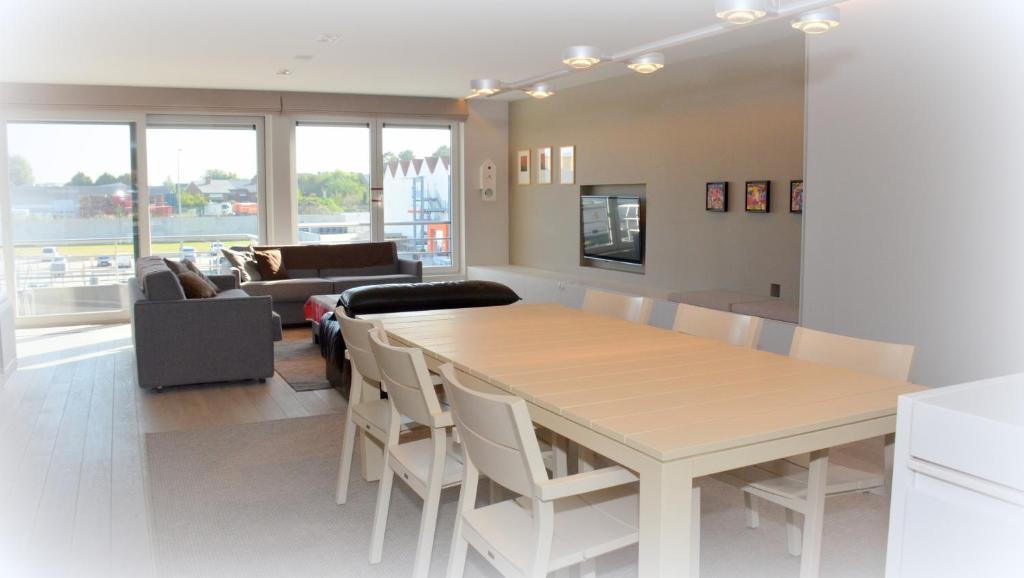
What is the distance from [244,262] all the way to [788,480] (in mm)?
7054

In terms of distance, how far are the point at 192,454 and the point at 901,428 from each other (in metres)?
3.54

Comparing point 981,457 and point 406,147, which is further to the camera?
point 406,147

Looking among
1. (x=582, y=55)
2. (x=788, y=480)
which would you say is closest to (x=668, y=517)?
(x=788, y=480)

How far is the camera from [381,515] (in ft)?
9.78

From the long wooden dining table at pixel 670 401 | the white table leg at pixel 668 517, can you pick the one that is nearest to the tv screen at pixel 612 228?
the long wooden dining table at pixel 670 401

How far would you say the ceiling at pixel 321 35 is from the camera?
528 centimetres

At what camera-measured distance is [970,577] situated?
1.64 meters

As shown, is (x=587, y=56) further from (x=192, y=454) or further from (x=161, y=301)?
(x=161, y=301)

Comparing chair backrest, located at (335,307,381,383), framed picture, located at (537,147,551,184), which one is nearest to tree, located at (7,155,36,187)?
framed picture, located at (537,147,551,184)

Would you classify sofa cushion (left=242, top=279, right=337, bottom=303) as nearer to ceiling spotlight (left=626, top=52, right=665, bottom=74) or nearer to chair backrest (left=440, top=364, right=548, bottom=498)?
ceiling spotlight (left=626, top=52, right=665, bottom=74)

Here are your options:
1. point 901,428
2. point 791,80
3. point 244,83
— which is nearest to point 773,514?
point 901,428

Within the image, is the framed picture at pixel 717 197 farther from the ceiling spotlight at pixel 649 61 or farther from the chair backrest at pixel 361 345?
the chair backrest at pixel 361 345

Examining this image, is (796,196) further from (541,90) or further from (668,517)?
(668,517)

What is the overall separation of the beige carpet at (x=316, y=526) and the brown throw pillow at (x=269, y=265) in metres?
4.60
